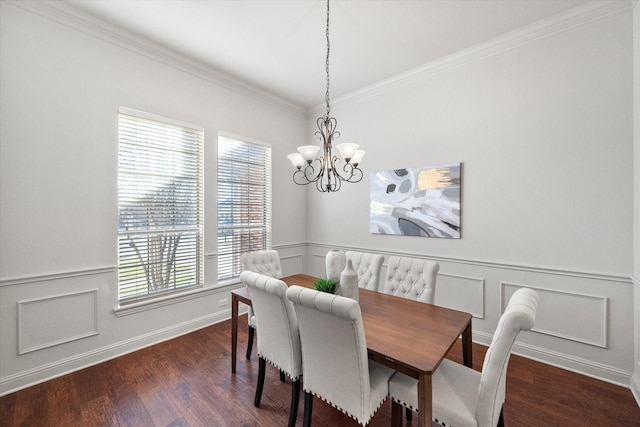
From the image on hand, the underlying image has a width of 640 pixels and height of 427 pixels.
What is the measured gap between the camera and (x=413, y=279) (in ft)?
7.72

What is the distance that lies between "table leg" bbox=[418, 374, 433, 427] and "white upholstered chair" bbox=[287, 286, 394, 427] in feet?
0.82

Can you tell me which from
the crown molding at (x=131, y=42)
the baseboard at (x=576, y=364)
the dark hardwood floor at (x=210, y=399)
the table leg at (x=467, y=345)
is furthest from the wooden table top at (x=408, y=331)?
the crown molding at (x=131, y=42)

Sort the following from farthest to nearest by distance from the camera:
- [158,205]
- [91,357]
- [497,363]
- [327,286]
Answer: [158,205] → [91,357] → [327,286] → [497,363]

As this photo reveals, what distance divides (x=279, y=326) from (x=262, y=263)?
1.12 m

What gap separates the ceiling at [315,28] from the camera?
226 cm

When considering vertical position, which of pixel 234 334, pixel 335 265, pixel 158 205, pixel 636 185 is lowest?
pixel 234 334

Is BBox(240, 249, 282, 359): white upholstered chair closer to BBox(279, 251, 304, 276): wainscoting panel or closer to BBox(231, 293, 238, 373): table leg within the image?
BBox(231, 293, 238, 373): table leg

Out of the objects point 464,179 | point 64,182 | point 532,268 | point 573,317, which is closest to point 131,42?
point 64,182

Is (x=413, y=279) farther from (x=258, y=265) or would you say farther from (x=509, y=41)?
(x=509, y=41)

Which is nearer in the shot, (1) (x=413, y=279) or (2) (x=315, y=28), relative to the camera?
(1) (x=413, y=279)

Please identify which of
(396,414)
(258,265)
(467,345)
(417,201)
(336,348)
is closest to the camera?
(336,348)

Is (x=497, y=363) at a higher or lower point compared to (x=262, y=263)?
lower

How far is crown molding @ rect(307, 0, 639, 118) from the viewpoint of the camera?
224 centimetres

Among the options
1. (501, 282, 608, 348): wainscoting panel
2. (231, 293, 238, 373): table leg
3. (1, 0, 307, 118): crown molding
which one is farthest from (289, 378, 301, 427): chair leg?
(1, 0, 307, 118): crown molding
